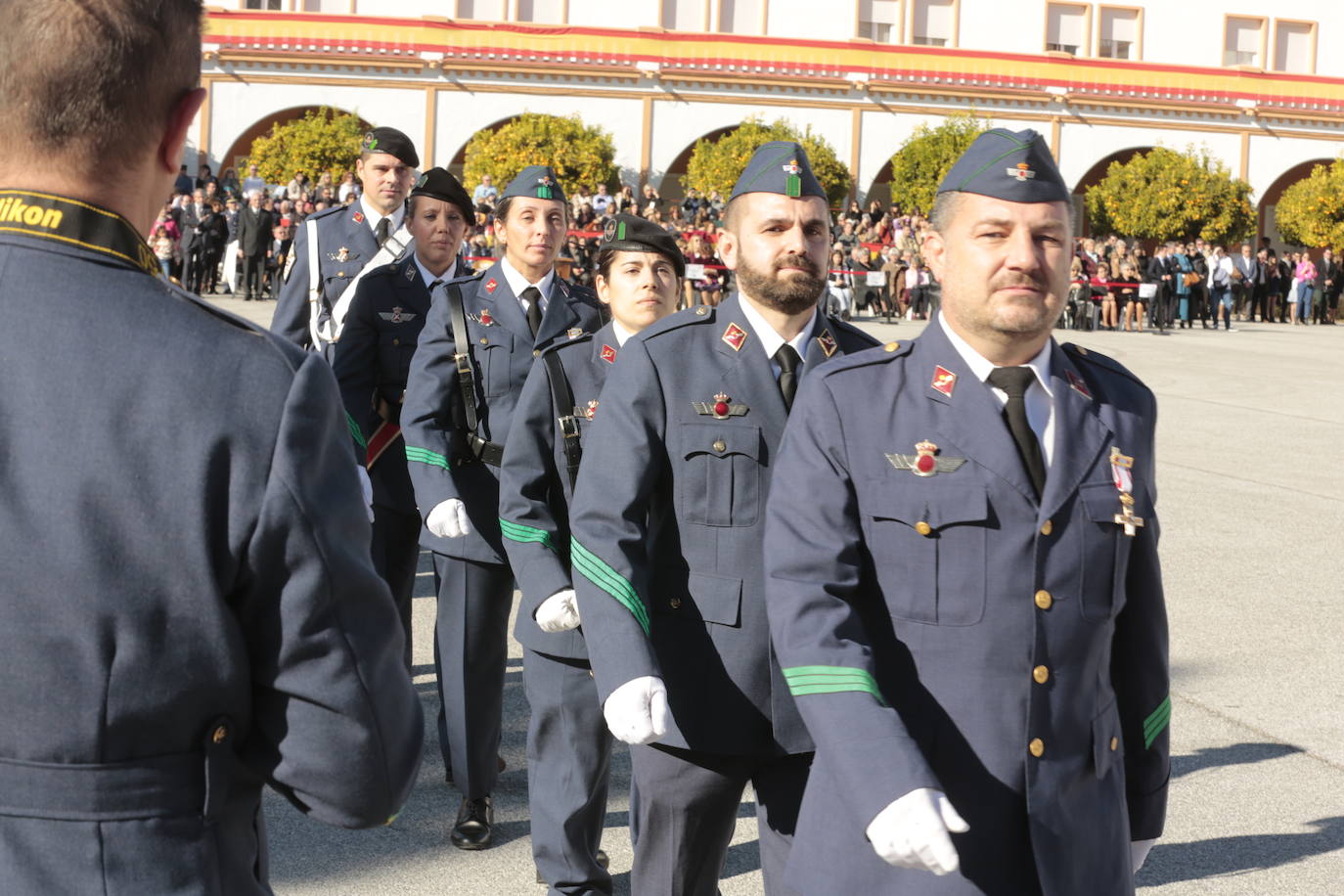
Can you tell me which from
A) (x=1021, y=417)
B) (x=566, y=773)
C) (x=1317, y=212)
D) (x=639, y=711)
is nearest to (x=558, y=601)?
(x=566, y=773)

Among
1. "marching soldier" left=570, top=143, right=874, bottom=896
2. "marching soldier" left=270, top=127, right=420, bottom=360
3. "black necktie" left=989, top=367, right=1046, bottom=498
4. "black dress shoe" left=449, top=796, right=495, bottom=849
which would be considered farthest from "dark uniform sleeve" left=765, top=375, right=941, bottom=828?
"marching soldier" left=270, top=127, right=420, bottom=360

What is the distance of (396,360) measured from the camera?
6227 millimetres

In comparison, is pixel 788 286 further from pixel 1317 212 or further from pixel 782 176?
pixel 1317 212

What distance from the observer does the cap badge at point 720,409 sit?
371 centimetres

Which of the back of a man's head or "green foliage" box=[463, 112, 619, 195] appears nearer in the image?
the back of a man's head

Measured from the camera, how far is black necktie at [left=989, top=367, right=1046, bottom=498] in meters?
2.78

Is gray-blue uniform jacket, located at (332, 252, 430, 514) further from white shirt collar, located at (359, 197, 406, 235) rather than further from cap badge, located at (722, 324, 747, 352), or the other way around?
cap badge, located at (722, 324, 747, 352)

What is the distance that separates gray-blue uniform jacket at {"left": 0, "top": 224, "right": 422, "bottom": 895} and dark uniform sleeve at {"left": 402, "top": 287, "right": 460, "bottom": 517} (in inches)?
136

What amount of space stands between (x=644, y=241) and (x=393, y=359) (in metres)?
1.67

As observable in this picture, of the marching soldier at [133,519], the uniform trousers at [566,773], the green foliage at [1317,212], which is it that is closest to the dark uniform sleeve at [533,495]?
the uniform trousers at [566,773]

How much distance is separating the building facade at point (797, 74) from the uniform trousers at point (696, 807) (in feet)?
142

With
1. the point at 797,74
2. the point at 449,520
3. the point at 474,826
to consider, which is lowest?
the point at 474,826

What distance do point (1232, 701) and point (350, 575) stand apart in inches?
226

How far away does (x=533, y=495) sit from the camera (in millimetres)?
4559
